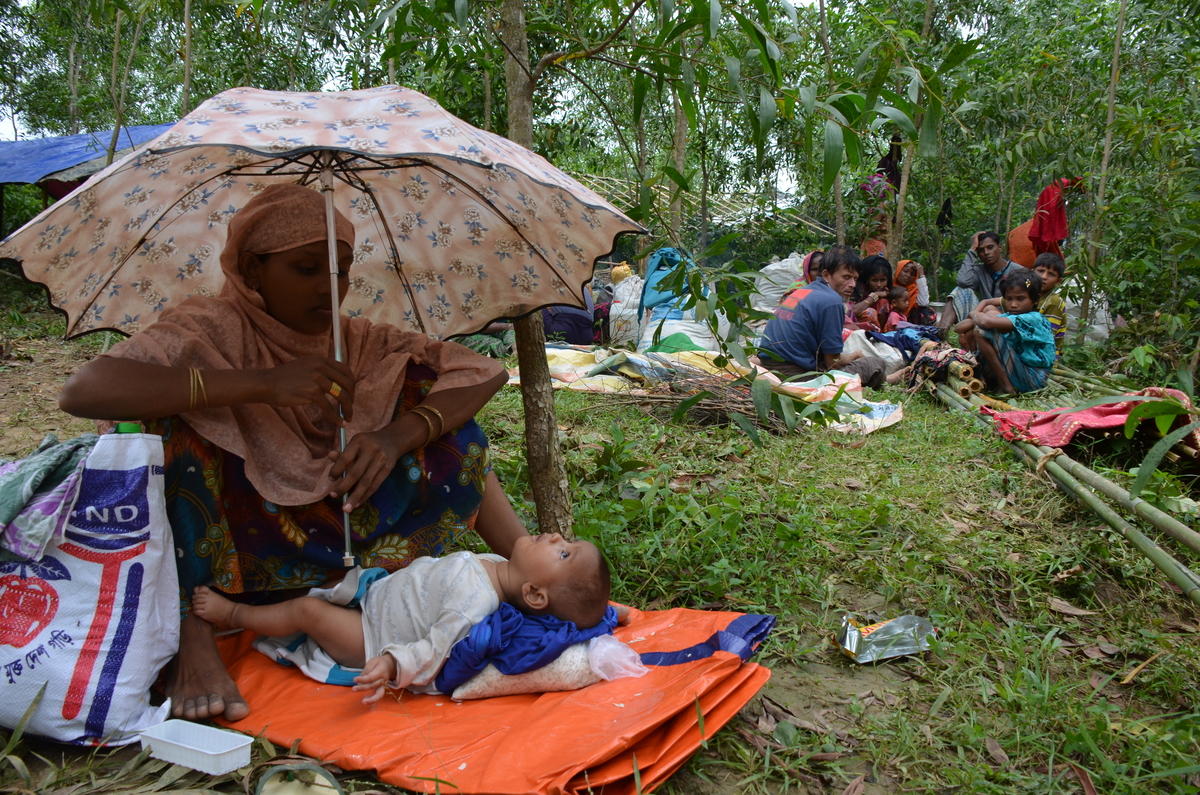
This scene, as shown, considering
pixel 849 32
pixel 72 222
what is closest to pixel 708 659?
pixel 72 222

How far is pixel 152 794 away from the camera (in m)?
1.51

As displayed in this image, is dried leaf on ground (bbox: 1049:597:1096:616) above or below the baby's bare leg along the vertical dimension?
below

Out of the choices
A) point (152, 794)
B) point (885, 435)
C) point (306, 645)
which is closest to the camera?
point (152, 794)

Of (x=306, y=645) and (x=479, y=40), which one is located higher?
(x=479, y=40)

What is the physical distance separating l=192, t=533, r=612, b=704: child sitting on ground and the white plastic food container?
0.30 metres

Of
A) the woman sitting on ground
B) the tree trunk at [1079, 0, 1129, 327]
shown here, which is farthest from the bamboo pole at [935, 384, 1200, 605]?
the woman sitting on ground

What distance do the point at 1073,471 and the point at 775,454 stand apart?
1.26 metres

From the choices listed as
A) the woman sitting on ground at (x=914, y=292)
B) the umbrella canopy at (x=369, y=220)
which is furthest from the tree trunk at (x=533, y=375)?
the woman sitting on ground at (x=914, y=292)

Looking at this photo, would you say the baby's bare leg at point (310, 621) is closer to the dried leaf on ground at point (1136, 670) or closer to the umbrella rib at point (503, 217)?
the umbrella rib at point (503, 217)

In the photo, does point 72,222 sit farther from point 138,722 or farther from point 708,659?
point 708,659

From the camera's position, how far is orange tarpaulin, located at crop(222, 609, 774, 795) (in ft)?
5.10

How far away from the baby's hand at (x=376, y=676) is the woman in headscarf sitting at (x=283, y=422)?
0.92 feet

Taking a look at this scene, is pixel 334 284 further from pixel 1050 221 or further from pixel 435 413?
pixel 1050 221

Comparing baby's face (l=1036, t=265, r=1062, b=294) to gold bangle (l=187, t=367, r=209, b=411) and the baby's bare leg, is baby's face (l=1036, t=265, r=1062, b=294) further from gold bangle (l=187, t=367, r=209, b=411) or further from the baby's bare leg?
gold bangle (l=187, t=367, r=209, b=411)
